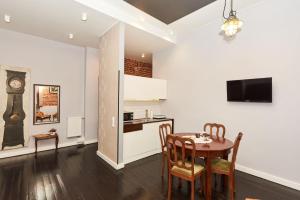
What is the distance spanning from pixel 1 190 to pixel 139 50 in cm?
452

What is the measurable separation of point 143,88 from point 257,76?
102 inches

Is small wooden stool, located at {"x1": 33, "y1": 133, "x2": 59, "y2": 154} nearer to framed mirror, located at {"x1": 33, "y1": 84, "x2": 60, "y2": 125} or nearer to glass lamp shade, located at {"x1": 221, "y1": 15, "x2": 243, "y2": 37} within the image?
framed mirror, located at {"x1": 33, "y1": 84, "x2": 60, "y2": 125}

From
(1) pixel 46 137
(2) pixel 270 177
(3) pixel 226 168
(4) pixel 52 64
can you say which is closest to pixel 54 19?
(4) pixel 52 64

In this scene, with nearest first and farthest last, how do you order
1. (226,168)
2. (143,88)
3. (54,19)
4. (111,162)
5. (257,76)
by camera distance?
1. (226,168)
2. (257,76)
3. (54,19)
4. (111,162)
5. (143,88)

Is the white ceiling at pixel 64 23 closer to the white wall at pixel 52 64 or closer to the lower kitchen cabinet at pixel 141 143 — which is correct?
the white wall at pixel 52 64

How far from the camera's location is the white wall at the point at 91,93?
4910 mm

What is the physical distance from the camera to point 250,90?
3.01m

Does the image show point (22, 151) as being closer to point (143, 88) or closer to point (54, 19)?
point (54, 19)

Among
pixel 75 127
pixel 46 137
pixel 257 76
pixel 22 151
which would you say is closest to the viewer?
pixel 257 76

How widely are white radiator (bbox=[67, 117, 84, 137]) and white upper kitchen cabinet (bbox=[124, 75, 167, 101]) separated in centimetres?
202

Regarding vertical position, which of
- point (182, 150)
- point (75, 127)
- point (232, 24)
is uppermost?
point (232, 24)

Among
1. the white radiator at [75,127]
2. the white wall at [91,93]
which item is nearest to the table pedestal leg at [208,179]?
the white wall at [91,93]

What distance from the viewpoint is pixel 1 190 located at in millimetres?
2342

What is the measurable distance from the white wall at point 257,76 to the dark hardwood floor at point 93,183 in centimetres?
49
